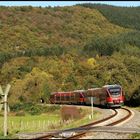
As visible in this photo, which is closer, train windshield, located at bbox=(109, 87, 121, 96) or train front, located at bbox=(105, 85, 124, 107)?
train front, located at bbox=(105, 85, 124, 107)

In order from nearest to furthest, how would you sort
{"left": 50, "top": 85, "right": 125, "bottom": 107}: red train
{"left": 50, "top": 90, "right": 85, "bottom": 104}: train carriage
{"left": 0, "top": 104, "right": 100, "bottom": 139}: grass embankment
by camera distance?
{"left": 0, "top": 104, "right": 100, "bottom": 139}: grass embankment
{"left": 50, "top": 85, "right": 125, "bottom": 107}: red train
{"left": 50, "top": 90, "right": 85, "bottom": 104}: train carriage

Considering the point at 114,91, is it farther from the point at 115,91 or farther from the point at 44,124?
the point at 44,124

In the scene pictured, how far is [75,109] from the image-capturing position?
7362 cm

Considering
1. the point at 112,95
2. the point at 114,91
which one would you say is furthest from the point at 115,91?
the point at 112,95

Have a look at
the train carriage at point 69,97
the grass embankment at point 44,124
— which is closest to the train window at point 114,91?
the grass embankment at point 44,124

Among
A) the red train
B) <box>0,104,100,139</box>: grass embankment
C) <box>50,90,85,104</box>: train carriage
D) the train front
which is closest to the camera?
<box>0,104,100,139</box>: grass embankment

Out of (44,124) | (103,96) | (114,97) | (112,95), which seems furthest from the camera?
(103,96)

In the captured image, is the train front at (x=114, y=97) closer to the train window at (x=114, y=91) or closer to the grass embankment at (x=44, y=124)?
the train window at (x=114, y=91)

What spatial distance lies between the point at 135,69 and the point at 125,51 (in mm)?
71620

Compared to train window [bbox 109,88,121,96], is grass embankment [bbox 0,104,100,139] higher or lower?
lower

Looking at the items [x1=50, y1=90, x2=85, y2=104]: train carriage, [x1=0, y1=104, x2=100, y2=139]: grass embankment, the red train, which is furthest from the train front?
[x1=50, y1=90, x2=85, y2=104]: train carriage

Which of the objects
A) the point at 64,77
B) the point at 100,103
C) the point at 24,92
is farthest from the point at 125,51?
the point at 100,103

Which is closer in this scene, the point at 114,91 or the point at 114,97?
the point at 114,97

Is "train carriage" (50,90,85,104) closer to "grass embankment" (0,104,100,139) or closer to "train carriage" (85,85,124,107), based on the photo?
"grass embankment" (0,104,100,139)
